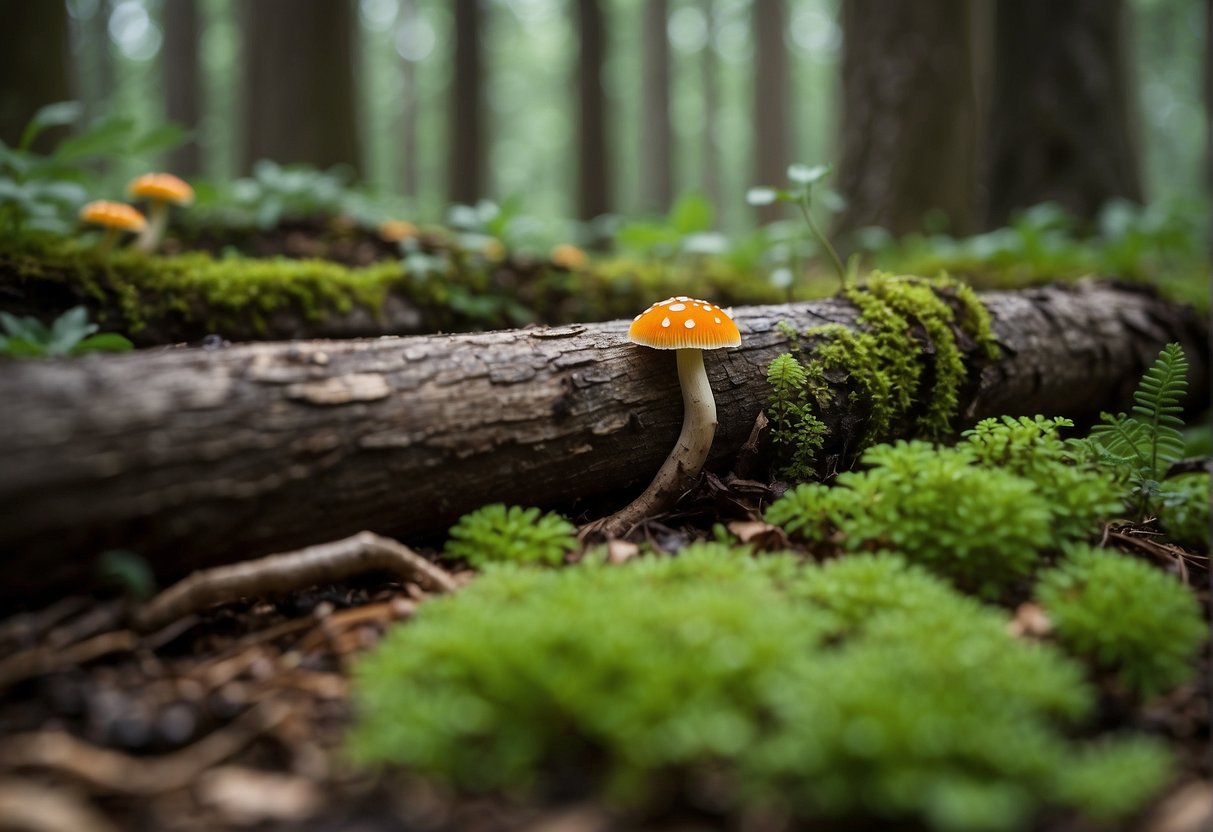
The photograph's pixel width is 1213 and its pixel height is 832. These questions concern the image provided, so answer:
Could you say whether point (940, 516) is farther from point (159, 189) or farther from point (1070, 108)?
point (1070, 108)

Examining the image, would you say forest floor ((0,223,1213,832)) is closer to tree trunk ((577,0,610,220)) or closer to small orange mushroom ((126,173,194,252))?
small orange mushroom ((126,173,194,252))

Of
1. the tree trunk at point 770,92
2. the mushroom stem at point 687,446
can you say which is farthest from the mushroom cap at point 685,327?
the tree trunk at point 770,92

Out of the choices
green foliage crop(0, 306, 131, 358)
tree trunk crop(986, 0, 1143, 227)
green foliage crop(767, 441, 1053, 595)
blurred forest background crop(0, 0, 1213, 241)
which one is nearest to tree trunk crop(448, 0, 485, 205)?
blurred forest background crop(0, 0, 1213, 241)

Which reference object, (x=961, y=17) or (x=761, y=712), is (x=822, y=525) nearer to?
(x=761, y=712)

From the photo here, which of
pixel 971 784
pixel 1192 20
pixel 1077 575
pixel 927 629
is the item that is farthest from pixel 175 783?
pixel 1192 20

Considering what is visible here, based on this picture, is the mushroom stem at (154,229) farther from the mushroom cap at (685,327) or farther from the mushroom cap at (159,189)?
the mushroom cap at (685,327)

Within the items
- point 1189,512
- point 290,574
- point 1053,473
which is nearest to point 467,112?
point 290,574

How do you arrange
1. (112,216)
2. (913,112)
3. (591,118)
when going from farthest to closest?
(591,118) → (913,112) → (112,216)
